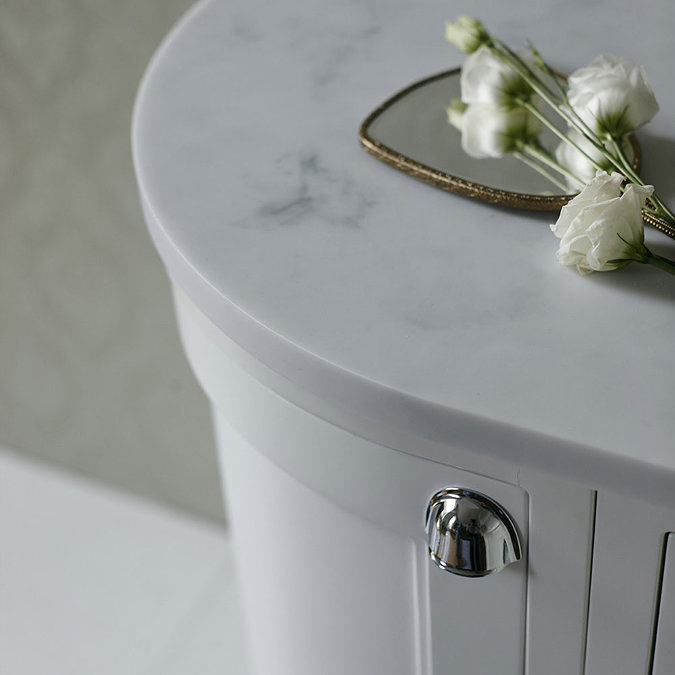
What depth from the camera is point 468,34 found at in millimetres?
469

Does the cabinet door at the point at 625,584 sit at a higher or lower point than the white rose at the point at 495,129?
lower

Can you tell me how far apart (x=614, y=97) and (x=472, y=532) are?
20 cm

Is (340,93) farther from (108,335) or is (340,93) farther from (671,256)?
(108,335)

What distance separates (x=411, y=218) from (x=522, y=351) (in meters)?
0.10

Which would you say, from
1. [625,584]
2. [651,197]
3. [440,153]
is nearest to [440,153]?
[440,153]

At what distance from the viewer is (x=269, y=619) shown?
0.56 meters

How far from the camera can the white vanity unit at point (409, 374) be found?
1.17 ft

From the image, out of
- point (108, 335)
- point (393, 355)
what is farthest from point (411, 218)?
point (108, 335)

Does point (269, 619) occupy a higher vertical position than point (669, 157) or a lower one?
lower

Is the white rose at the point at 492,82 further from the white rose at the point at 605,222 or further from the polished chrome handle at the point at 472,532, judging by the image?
the polished chrome handle at the point at 472,532

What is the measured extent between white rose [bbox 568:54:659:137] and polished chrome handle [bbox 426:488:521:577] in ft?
0.58

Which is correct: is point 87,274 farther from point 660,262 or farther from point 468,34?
point 660,262

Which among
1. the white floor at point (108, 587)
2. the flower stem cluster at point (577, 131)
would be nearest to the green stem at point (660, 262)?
the flower stem cluster at point (577, 131)

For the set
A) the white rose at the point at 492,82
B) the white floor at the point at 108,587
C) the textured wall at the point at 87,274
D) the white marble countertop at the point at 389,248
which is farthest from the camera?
the white floor at the point at 108,587
